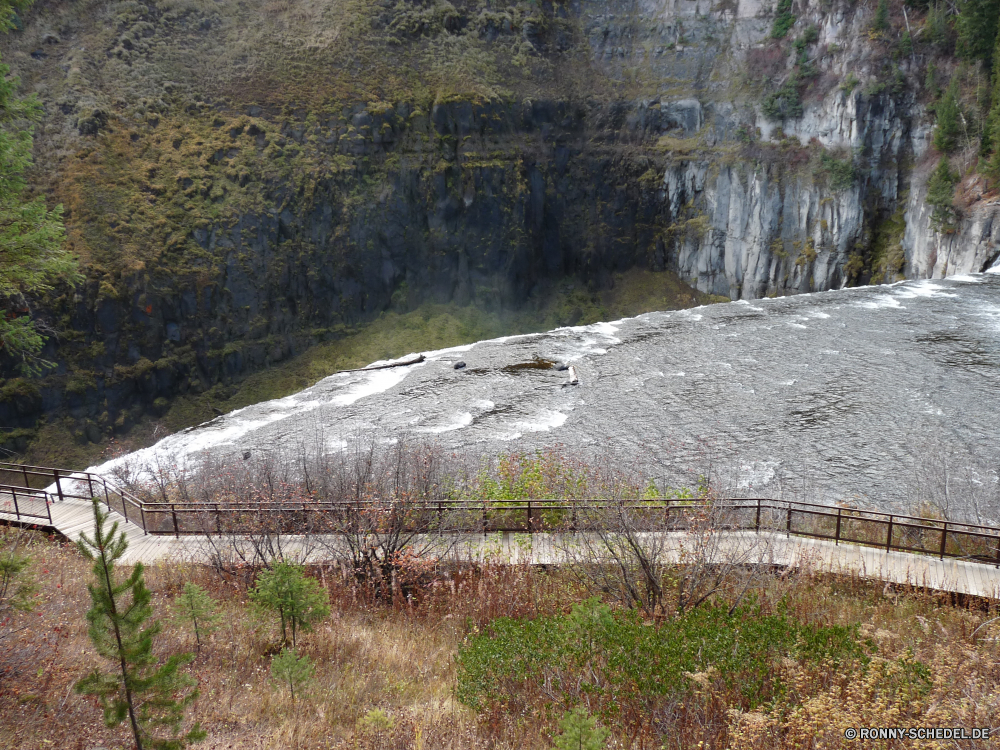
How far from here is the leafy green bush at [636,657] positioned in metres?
7.54

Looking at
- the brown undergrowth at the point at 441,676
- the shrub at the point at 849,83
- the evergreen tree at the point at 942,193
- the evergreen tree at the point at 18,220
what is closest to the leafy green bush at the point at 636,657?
the brown undergrowth at the point at 441,676

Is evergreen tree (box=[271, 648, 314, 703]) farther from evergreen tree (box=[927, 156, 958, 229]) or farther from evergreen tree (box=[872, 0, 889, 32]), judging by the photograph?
evergreen tree (box=[872, 0, 889, 32])

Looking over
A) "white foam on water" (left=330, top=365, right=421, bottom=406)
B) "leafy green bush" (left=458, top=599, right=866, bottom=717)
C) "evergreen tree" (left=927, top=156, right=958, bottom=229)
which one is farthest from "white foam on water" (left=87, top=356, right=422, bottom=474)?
"evergreen tree" (left=927, top=156, right=958, bottom=229)

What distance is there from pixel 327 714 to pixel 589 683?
3.23 m

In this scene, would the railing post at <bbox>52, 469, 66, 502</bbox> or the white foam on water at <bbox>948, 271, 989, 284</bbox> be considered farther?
the white foam on water at <bbox>948, 271, 989, 284</bbox>

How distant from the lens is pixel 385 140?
230ft

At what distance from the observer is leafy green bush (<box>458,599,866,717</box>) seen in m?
7.54

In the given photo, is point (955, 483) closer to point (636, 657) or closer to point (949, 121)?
point (636, 657)

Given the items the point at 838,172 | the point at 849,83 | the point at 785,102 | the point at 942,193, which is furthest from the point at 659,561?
the point at 785,102

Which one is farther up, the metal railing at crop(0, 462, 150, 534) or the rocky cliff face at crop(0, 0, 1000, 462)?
the rocky cliff face at crop(0, 0, 1000, 462)

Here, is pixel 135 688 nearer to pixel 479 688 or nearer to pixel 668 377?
pixel 479 688

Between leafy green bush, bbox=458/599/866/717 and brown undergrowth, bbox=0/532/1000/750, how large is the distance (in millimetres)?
163

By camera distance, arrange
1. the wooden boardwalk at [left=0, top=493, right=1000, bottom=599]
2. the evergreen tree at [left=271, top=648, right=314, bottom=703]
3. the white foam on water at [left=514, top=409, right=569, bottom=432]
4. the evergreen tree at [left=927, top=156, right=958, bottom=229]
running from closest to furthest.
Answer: the evergreen tree at [left=271, top=648, right=314, bottom=703]
the wooden boardwalk at [left=0, top=493, right=1000, bottom=599]
the white foam on water at [left=514, top=409, right=569, bottom=432]
the evergreen tree at [left=927, top=156, right=958, bottom=229]

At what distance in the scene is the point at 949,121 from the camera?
54.2 m
